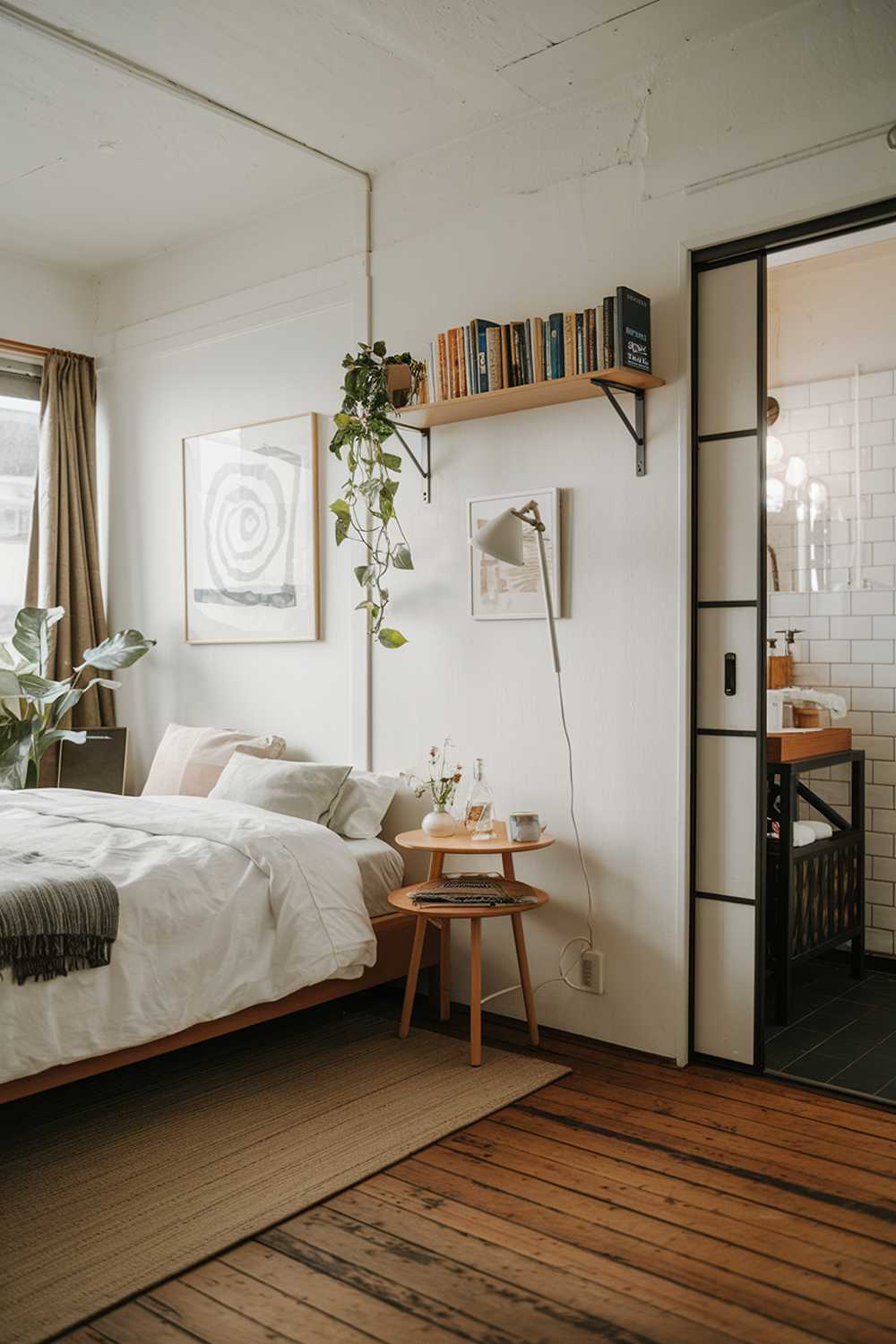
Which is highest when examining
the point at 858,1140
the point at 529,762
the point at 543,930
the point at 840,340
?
the point at 840,340

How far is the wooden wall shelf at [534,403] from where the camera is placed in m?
3.33

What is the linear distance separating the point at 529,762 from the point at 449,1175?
1433 mm

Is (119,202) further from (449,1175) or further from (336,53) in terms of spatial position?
(449,1175)

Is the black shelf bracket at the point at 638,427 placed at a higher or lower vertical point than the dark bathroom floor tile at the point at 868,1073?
higher

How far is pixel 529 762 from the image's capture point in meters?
3.75

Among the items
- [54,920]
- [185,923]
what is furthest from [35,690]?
[54,920]

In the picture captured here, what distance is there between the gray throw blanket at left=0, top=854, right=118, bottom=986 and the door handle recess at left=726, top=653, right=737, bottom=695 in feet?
5.99

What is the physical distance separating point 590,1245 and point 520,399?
2.43 meters

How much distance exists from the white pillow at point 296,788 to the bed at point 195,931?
100mm

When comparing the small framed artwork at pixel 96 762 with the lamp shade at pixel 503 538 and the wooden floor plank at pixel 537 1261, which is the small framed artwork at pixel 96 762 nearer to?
the lamp shade at pixel 503 538

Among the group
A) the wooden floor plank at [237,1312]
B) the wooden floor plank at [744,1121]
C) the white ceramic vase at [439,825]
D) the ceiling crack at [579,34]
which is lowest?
the wooden floor plank at [744,1121]

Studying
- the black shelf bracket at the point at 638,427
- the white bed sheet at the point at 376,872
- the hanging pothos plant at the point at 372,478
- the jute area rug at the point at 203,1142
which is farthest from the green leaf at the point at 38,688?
the black shelf bracket at the point at 638,427

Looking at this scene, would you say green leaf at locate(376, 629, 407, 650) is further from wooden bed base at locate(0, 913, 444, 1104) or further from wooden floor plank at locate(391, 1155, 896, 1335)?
wooden floor plank at locate(391, 1155, 896, 1335)

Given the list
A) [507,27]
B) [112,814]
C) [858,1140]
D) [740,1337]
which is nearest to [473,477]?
[507,27]
